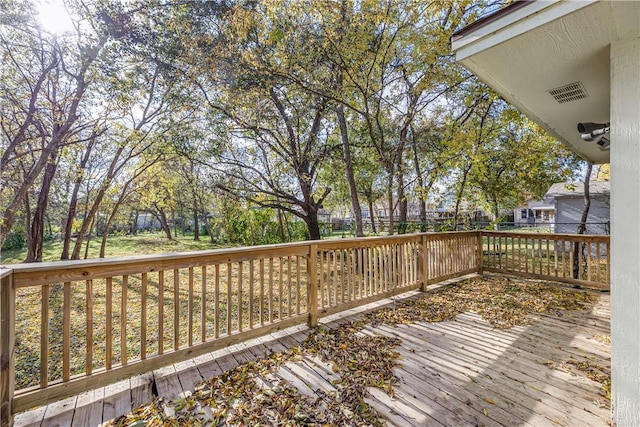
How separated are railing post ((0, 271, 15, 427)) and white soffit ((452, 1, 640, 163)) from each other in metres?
3.38

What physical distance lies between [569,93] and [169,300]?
22.1ft

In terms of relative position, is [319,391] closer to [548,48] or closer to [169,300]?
[548,48]

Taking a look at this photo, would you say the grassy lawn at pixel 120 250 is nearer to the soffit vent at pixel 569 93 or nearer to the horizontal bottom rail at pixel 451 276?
the horizontal bottom rail at pixel 451 276

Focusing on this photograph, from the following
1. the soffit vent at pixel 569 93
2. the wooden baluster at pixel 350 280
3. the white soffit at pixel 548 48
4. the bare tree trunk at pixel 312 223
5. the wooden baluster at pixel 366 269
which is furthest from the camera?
the bare tree trunk at pixel 312 223

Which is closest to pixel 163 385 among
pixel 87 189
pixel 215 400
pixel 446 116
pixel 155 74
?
pixel 215 400

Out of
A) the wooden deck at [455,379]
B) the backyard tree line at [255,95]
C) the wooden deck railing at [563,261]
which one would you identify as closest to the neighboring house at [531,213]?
the backyard tree line at [255,95]

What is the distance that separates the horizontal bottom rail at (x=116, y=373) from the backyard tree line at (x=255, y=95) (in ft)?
13.8

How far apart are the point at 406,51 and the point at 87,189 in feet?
39.2

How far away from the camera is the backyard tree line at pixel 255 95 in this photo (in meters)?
5.05

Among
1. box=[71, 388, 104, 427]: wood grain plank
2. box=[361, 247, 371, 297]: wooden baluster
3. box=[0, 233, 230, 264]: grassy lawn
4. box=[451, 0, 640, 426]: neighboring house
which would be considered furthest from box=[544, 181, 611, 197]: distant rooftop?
box=[0, 233, 230, 264]: grassy lawn

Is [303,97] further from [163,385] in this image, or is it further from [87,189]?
[87,189]

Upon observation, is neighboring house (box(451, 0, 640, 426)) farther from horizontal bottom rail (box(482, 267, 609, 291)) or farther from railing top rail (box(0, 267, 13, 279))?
horizontal bottom rail (box(482, 267, 609, 291))

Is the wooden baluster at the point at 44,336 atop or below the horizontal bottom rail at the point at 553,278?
atop

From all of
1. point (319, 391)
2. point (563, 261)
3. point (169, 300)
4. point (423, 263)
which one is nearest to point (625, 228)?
point (319, 391)
